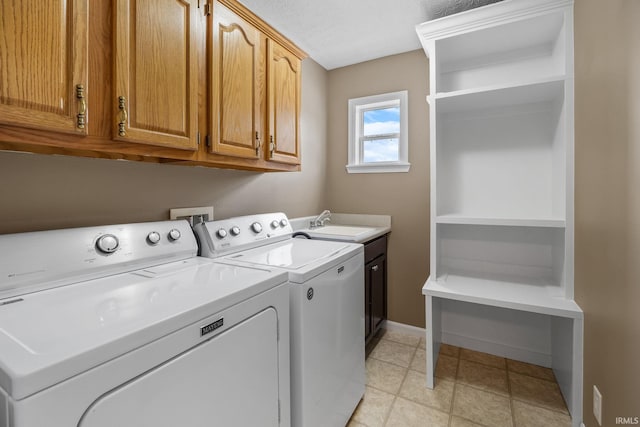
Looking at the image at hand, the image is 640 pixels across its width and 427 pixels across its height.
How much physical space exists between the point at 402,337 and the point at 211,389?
2.10m

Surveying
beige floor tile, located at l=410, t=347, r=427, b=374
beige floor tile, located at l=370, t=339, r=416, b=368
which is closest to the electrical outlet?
beige floor tile, located at l=410, t=347, r=427, b=374

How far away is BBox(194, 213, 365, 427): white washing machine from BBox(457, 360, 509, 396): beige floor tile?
788 mm

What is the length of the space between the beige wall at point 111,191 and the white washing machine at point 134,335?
193 mm

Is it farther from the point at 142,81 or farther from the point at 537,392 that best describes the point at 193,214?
the point at 537,392

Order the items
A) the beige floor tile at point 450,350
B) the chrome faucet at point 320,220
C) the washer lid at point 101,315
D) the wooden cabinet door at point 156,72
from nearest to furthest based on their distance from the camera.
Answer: the washer lid at point 101,315
the wooden cabinet door at point 156,72
the beige floor tile at point 450,350
the chrome faucet at point 320,220

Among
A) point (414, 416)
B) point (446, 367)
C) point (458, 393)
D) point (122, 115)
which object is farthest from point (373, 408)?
point (122, 115)

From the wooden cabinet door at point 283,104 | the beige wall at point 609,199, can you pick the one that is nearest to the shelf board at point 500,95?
the beige wall at point 609,199

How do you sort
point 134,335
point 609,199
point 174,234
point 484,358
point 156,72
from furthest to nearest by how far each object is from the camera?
point 484,358, point 174,234, point 609,199, point 156,72, point 134,335

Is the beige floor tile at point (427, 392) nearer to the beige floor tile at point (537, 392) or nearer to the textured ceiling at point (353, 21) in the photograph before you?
the beige floor tile at point (537, 392)

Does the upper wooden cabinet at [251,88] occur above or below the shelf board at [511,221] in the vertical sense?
above

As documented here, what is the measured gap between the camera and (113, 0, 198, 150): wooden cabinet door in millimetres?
1033

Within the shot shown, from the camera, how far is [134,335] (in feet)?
2.18

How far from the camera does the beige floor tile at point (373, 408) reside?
1.65 m

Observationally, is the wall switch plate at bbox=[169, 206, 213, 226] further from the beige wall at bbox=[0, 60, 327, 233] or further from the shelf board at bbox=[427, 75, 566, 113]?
the shelf board at bbox=[427, 75, 566, 113]
